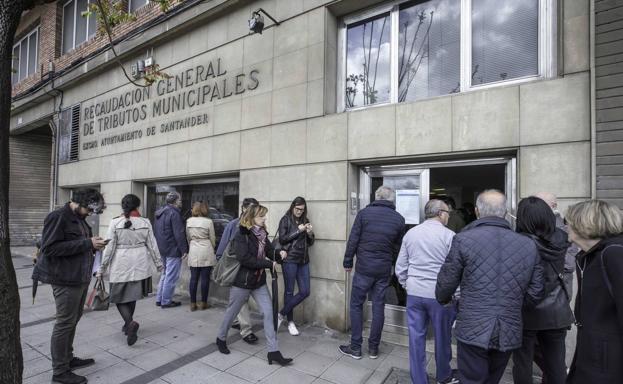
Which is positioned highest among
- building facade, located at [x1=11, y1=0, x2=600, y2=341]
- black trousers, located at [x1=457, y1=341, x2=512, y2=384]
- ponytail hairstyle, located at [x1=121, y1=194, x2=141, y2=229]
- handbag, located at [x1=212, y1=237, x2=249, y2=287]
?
building facade, located at [x1=11, y1=0, x2=600, y2=341]

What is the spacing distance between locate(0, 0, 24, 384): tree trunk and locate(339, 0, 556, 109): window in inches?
158

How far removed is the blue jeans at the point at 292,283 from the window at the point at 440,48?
261 centimetres

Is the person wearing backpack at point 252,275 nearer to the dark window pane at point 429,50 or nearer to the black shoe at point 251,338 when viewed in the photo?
the black shoe at point 251,338

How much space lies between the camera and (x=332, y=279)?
483cm

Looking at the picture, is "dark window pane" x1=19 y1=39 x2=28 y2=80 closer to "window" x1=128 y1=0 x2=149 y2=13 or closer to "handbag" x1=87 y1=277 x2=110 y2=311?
"window" x1=128 y1=0 x2=149 y2=13

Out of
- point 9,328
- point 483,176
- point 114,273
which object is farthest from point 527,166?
point 114,273

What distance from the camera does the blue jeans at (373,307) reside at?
3.90m

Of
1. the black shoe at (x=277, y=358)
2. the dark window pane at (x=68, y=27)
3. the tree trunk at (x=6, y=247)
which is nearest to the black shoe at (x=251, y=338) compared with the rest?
the black shoe at (x=277, y=358)

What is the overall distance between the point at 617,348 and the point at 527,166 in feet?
7.68

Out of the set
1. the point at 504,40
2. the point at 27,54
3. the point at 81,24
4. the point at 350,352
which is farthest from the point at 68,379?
the point at 27,54

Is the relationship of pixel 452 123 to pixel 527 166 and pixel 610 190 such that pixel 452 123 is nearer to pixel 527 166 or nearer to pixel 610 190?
pixel 527 166

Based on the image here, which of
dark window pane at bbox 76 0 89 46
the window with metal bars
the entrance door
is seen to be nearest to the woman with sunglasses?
the entrance door

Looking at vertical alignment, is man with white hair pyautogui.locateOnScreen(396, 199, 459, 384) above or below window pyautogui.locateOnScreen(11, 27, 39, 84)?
below

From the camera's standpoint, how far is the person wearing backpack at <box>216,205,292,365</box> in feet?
12.1
